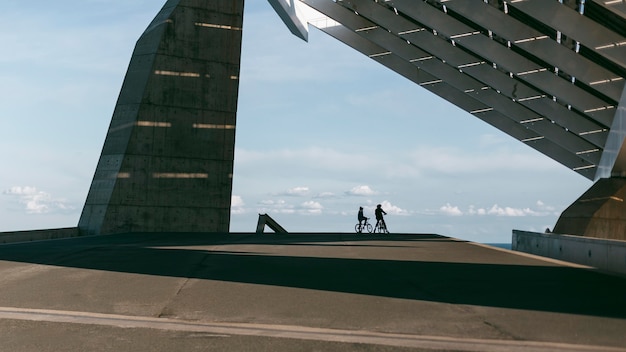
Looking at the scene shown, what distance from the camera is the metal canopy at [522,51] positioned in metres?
26.7

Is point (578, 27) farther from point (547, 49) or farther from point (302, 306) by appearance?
point (302, 306)

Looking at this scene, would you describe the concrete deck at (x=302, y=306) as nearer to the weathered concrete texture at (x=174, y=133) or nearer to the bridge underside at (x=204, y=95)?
the bridge underside at (x=204, y=95)

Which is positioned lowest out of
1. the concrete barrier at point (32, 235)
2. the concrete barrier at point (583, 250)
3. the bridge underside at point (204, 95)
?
the concrete barrier at point (32, 235)

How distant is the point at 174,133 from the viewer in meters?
34.2

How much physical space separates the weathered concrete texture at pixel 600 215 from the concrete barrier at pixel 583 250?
7.62 metres

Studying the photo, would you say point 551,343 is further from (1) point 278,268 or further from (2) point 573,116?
(2) point 573,116

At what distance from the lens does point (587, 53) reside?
32.1 metres

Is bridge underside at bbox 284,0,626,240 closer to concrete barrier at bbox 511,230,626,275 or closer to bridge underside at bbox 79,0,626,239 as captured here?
bridge underside at bbox 79,0,626,239

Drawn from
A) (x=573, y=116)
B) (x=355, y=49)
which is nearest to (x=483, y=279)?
(x=573, y=116)

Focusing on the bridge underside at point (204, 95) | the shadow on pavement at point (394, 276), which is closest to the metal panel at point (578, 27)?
the bridge underside at point (204, 95)

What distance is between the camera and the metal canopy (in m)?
26.7

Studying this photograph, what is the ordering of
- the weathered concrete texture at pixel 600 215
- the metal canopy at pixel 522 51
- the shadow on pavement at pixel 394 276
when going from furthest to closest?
the weathered concrete texture at pixel 600 215 < the metal canopy at pixel 522 51 < the shadow on pavement at pixel 394 276

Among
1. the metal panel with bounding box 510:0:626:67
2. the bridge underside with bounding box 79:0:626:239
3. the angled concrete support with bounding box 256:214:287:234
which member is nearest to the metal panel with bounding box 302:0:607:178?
the bridge underside with bounding box 79:0:626:239

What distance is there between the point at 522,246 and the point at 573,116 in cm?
1590
